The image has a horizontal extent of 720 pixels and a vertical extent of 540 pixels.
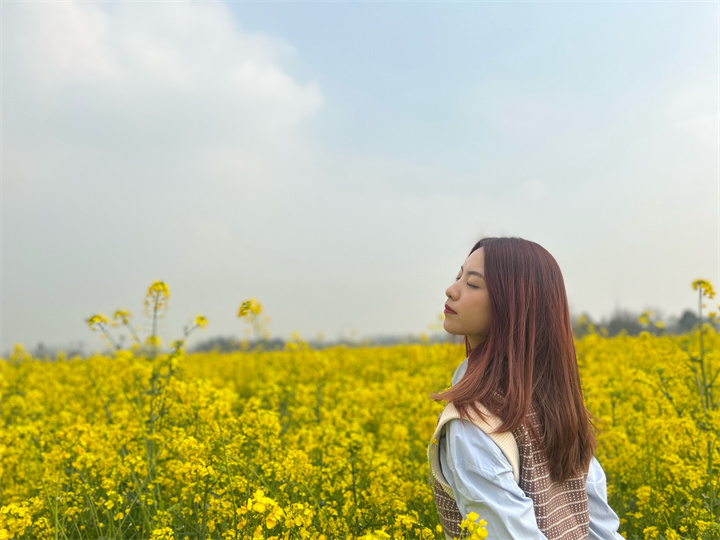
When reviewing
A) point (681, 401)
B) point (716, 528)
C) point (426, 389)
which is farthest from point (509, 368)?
point (426, 389)

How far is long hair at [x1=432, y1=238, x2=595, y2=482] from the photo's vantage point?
72.8 inches

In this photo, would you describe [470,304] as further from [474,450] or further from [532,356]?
[474,450]

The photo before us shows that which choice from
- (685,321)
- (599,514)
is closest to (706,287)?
(599,514)

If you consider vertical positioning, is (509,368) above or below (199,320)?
below

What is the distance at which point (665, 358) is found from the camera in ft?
15.8

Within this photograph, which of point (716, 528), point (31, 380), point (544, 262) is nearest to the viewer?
point (544, 262)

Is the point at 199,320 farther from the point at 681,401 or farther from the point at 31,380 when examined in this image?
the point at 31,380

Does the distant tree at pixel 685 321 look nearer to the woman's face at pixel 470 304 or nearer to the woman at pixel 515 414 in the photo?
the woman at pixel 515 414

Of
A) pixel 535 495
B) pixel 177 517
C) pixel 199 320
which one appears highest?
pixel 199 320

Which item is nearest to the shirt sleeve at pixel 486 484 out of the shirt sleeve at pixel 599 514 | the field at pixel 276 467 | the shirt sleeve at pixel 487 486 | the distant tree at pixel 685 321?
the shirt sleeve at pixel 487 486

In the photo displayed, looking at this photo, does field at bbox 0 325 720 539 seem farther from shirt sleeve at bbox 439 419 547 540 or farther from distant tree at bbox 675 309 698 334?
distant tree at bbox 675 309 698 334

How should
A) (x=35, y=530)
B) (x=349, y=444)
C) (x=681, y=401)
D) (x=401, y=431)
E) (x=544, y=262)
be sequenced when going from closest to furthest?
(x=544, y=262) → (x=35, y=530) → (x=349, y=444) → (x=401, y=431) → (x=681, y=401)

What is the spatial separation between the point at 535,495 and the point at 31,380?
8.09 meters

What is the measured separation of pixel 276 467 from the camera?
270 cm
